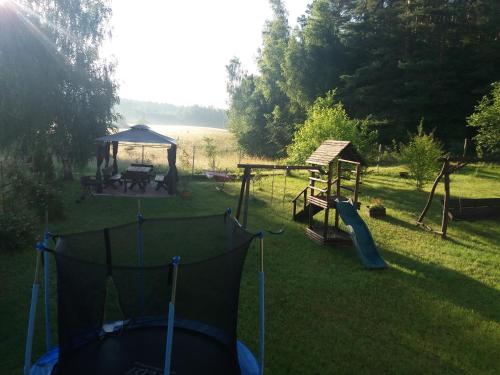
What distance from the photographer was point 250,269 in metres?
8.97

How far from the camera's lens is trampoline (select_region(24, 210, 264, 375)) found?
14.9 feet

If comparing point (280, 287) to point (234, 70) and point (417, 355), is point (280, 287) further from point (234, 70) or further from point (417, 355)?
point (234, 70)

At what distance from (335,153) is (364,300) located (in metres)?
4.77

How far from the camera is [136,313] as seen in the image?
19.5ft

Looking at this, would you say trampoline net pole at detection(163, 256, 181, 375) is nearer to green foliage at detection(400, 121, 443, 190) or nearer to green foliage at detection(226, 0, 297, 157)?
green foliage at detection(400, 121, 443, 190)

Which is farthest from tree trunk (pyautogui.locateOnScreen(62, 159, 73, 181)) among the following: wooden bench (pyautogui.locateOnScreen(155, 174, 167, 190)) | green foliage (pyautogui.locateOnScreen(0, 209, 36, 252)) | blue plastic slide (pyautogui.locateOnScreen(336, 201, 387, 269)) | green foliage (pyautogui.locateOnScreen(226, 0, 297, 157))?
green foliage (pyautogui.locateOnScreen(226, 0, 297, 157))

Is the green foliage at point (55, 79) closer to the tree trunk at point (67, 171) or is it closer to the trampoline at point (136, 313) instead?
the tree trunk at point (67, 171)

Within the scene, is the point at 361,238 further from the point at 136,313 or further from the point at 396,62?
the point at 396,62

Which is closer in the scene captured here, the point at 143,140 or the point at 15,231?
the point at 15,231

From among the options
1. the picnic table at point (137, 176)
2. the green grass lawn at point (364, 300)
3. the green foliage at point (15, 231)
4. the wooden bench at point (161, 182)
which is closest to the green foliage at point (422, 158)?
the green grass lawn at point (364, 300)

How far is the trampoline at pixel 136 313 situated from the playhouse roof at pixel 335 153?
5.83 m

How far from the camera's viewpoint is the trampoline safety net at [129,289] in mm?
4512

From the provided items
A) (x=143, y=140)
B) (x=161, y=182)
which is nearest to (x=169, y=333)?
(x=143, y=140)

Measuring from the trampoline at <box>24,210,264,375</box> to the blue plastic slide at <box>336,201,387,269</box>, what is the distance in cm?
471
